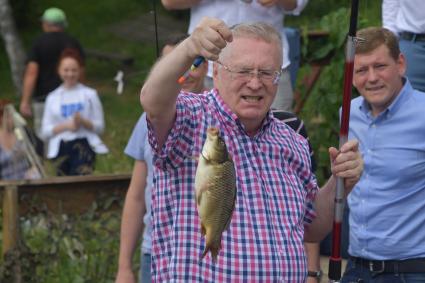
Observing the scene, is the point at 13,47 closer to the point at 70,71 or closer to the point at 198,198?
the point at 70,71

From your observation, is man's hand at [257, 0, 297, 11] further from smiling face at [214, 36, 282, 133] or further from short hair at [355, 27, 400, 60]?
smiling face at [214, 36, 282, 133]

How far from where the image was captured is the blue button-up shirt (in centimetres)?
470

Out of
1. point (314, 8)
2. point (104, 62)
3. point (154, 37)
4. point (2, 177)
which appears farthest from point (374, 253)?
point (104, 62)

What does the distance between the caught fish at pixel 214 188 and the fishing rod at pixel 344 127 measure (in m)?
0.60

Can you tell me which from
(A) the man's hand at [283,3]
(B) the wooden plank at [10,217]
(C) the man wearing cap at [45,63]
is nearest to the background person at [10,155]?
(B) the wooden plank at [10,217]

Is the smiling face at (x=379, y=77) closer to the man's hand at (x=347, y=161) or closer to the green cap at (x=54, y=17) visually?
the man's hand at (x=347, y=161)

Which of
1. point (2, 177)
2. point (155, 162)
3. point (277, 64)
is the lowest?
point (2, 177)

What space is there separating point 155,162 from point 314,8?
14.7 m

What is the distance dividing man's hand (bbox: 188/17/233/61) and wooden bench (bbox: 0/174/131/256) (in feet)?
11.5

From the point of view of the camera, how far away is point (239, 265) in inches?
134

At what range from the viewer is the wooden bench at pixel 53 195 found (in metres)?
6.39

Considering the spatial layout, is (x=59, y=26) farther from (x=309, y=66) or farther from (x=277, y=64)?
(x=277, y=64)

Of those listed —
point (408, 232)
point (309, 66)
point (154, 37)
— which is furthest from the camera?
point (309, 66)

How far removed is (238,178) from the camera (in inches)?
136
